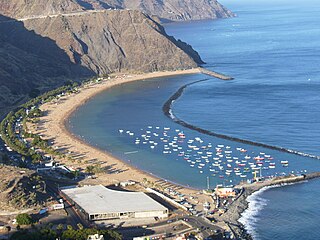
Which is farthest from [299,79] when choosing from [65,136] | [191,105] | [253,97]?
[65,136]

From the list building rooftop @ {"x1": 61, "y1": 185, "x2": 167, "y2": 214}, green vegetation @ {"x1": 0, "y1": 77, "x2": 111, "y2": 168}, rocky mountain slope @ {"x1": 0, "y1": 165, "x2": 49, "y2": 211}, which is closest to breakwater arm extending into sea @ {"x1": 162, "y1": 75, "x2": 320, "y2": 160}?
green vegetation @ {"x1": 0, "y1": 77, "x2": 111, "y2": 168}

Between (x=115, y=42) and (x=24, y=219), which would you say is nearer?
(x=24, y=219)

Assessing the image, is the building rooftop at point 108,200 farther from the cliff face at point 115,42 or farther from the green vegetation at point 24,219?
the cliff face at point 115,42

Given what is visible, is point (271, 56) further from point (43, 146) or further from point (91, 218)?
point (91, 218)

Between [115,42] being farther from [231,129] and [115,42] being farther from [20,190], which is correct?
[20,190]

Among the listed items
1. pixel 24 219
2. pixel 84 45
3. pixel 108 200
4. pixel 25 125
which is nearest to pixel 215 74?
pixel 84 45

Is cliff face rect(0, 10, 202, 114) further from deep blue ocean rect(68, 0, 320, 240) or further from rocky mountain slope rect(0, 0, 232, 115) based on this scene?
deep blue ocean rect(68, 0, 320, 240)

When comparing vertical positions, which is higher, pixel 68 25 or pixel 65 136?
pixel 68 25
